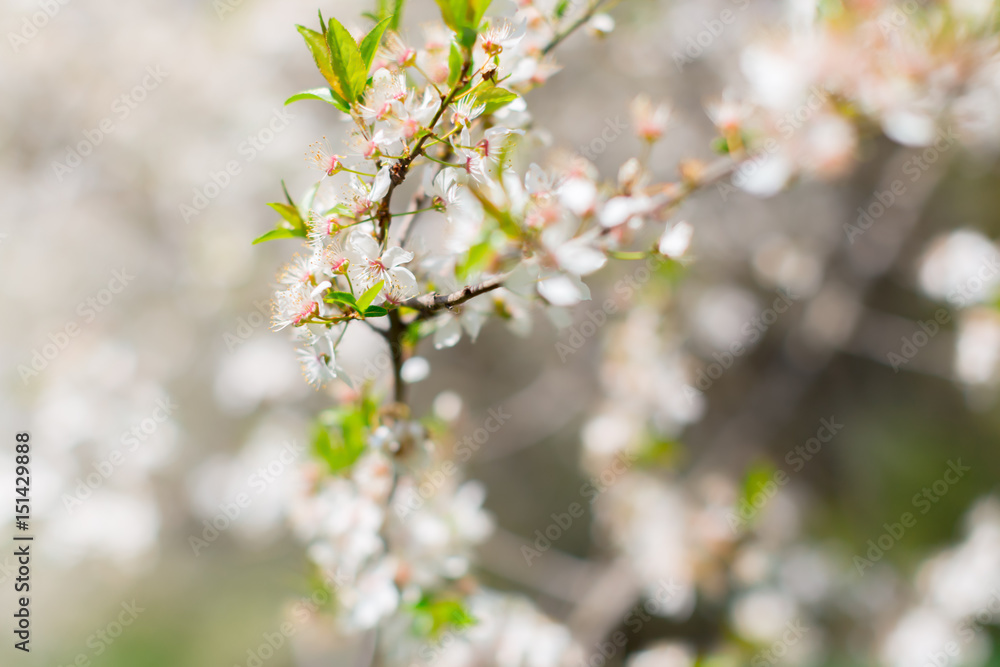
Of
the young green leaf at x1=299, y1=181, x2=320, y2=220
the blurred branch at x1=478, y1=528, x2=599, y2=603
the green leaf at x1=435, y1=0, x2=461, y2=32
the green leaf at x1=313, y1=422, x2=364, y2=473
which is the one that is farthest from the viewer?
the blurred branch at x1=478, y1=528, x2=599, y2=603

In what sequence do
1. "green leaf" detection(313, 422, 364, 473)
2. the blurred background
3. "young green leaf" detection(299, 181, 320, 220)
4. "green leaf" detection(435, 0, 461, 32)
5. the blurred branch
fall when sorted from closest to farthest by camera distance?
"green leaf" detection(435, 0, 461, 32), "young green leaf" detection(299, 181, 320, 220), "green leaf" detection(313, 422, 364, 473), the blurred background, the blurred branch

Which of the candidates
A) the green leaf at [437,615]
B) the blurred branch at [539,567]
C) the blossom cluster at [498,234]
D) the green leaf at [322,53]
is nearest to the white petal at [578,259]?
the blossom cluster at [498,234]

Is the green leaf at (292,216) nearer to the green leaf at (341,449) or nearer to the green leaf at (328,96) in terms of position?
the green leaf at (328,96)

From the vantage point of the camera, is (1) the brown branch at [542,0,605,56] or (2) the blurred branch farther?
(2) the blurred branch

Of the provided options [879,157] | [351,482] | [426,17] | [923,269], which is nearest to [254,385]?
[351,482]

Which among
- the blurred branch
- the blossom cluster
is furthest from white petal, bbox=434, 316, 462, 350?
the blurred branch

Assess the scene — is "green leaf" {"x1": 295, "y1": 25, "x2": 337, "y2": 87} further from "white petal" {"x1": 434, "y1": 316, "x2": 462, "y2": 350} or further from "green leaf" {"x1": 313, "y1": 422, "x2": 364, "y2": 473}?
"green leaf" {"x1": 313, "y1": 422, "x2": 364, "y2": 473}

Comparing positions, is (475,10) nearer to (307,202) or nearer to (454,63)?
(454,63)
